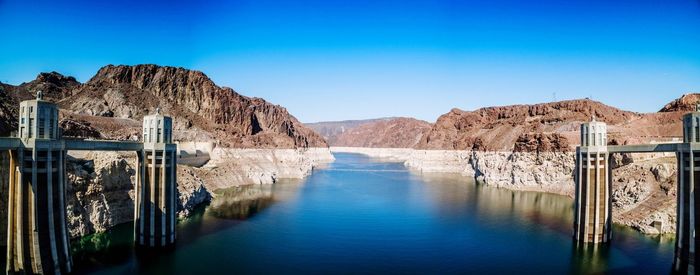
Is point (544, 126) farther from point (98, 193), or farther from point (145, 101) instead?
point (98, 193)

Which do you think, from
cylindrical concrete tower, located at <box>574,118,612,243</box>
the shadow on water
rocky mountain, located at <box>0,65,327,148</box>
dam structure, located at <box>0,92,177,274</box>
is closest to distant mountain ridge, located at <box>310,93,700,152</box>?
cylindrical concrete tower, located at <box>574,118,612,243</box>

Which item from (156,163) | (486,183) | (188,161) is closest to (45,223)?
(156,163)

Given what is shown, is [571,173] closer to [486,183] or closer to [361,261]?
[486,183]

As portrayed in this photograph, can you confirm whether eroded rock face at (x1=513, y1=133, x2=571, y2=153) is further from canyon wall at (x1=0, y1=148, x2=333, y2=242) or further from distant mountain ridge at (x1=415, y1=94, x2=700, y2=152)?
canyon wall at (x1=0, y1=148, x2=333, y2=242)

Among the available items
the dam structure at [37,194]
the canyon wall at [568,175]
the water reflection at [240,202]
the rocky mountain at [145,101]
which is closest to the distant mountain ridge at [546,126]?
the canyon wall at [568,175]

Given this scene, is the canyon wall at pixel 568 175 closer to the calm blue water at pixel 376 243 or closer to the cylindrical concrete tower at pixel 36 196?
the calm blue water at pixel 376 243

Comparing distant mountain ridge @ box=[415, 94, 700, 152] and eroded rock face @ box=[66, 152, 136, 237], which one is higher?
distant mountain ridge @ box=[415, 94, 700, 152]
